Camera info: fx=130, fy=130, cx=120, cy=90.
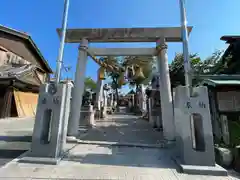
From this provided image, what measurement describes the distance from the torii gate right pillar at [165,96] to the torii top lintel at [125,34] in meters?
0.34

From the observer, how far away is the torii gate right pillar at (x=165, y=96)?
4617mm

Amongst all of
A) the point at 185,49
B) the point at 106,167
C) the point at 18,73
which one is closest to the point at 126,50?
the point at 185,49

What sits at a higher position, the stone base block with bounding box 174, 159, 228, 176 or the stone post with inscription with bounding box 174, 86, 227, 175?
the stone post with inscription with bounding box 174, 86, 227, 175

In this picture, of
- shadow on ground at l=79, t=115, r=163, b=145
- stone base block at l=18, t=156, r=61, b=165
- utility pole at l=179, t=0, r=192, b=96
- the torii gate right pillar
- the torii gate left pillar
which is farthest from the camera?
shadow on ground at l=79, t=115, r=163, b=145

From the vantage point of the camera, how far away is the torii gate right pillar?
4.62m

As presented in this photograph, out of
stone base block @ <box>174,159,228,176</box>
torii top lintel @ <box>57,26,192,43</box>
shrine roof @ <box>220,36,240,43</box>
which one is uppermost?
shrine roof @ <box>220,36,240,43</box>

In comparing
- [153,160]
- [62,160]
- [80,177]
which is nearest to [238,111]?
[153,160]

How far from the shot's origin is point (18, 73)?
1095 centimetres

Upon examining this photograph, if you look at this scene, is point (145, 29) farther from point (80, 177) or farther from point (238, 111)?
point (80, 177)

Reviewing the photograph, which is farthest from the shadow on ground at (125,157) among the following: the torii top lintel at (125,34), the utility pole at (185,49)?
the torii top lintel at (125,34)

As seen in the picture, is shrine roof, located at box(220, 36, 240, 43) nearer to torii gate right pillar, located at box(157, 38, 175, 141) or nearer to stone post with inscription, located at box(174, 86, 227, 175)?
torii gate right pillar, located at box(157, 38, 175, 141)

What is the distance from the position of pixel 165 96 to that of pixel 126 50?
2396 millimetres

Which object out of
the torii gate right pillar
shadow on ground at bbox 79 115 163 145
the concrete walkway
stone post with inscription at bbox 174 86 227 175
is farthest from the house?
stone post with inscription at bbox 174 86 227 175

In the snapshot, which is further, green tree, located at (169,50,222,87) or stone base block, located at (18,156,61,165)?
green tree, located at (169,50,222,87)
